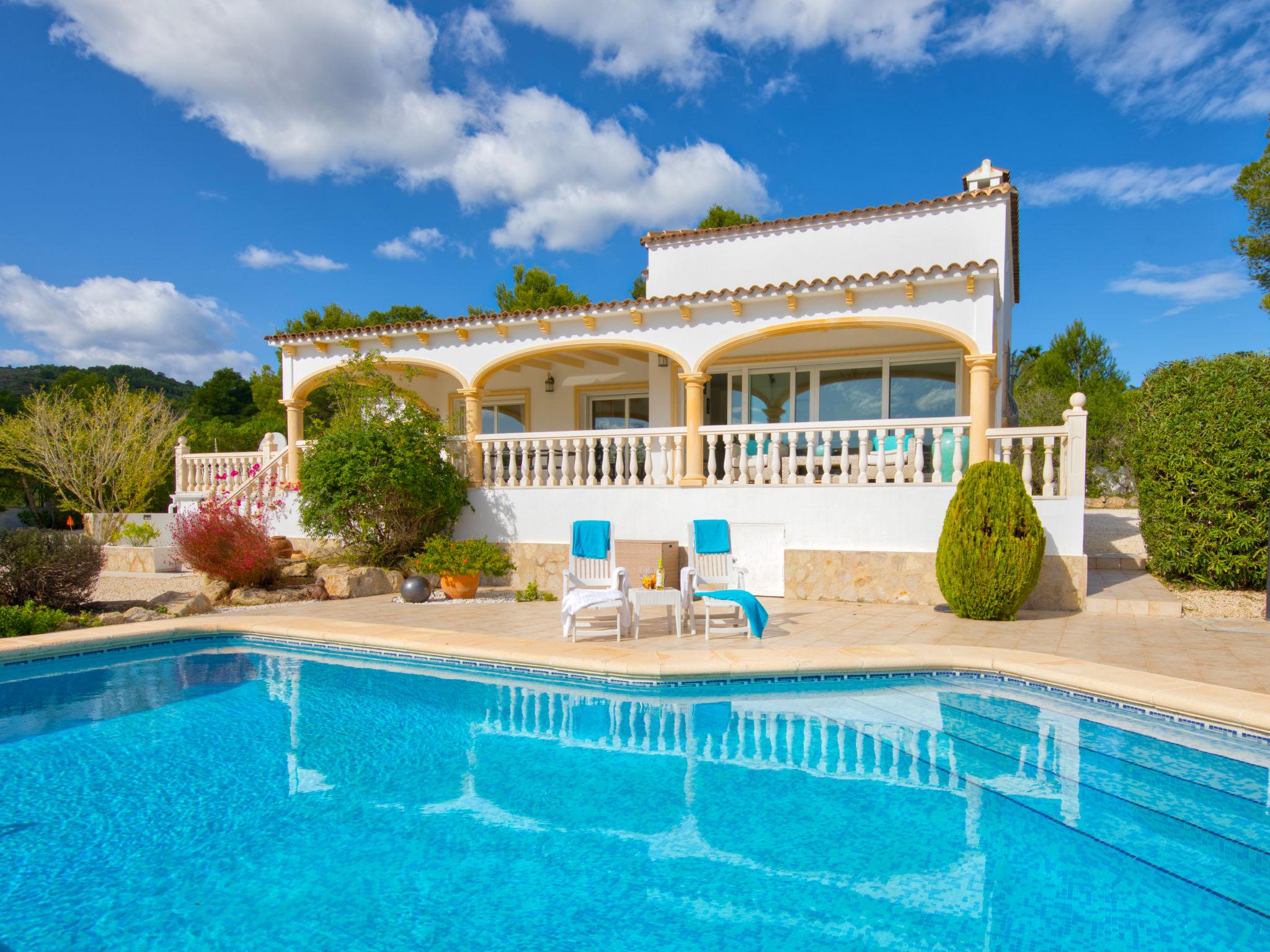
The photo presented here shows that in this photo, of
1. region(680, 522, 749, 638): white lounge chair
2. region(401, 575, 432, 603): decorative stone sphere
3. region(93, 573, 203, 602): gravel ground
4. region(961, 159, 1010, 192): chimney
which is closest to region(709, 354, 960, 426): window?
region(680, 522, 749, 638): white lounge chair

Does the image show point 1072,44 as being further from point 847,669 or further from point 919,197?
point 847,669

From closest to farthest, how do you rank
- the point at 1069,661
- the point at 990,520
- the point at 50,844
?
1. the point at 50,844
2. the point at 1069,661
3. the point at 990,520

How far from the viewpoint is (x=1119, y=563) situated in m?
12.4

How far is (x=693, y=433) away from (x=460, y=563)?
4.07 m

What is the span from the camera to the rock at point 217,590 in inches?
427

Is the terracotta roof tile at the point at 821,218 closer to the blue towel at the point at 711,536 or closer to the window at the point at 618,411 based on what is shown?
the window at the point at 618,411

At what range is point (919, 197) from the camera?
1380cm

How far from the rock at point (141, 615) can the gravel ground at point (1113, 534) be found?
47.6 ft

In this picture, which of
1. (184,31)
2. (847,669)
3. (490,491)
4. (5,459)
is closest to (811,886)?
(847,669)

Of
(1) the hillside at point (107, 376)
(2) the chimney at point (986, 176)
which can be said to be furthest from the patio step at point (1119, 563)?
(1) the hillside at point (107, 376)

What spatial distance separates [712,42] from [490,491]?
11.1m

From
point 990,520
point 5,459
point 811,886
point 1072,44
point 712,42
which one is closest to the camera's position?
point 811,886

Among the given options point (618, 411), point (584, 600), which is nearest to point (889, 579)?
point (584, 600)

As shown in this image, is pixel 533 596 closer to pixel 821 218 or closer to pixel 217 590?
pixel 217 590
